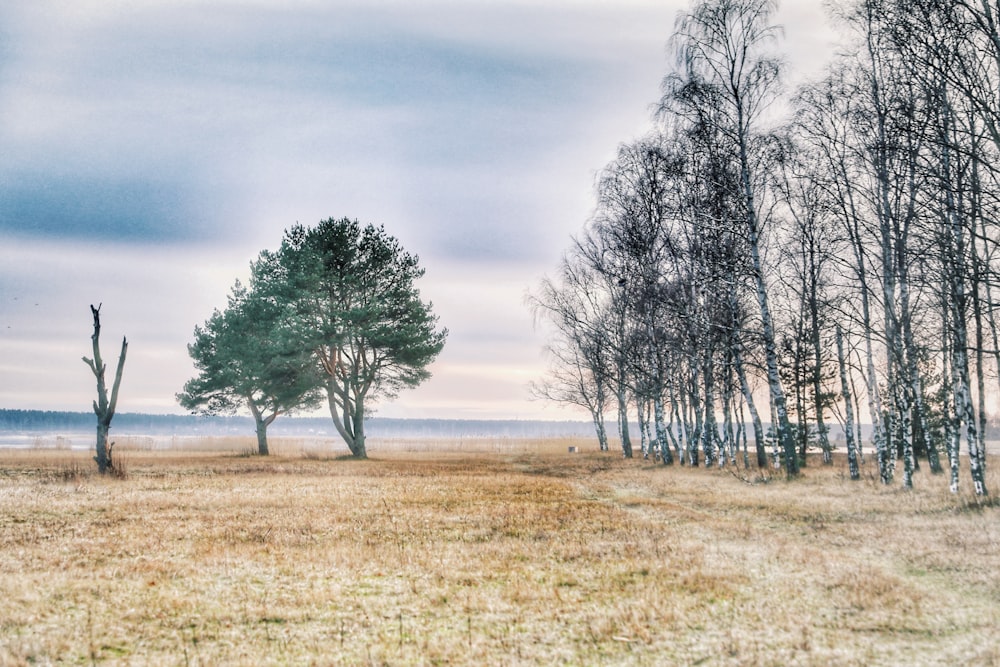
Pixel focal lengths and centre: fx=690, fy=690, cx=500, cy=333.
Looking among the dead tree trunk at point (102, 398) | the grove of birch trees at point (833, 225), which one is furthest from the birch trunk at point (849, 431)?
the dead tree trunk at point (102, 398)

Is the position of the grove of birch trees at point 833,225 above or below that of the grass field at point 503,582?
above

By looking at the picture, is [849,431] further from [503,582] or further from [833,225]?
[503,582]

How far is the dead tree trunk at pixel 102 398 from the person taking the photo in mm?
23897

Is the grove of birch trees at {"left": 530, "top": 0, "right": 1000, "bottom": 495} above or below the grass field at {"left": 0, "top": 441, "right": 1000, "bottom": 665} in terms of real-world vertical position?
above

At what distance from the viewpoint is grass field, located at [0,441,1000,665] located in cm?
572

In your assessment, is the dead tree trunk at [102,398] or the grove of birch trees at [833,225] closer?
the grove of birch trees at [833,225]

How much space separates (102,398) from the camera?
24906mm

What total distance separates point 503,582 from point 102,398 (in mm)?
22151

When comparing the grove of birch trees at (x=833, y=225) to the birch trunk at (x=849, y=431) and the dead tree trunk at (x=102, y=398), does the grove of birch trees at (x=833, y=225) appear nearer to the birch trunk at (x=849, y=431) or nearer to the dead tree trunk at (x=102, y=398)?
the birch trunk at (x=849, y=431)

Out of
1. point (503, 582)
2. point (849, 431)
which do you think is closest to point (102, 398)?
point (503, 582)

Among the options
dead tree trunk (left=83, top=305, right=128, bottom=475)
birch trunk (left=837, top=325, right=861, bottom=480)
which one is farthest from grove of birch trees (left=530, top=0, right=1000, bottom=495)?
dead tree trunk (left=83, top=305, right=128, bottom=475)

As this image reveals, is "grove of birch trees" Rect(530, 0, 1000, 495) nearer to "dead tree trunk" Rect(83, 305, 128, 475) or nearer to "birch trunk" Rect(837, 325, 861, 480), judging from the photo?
"birch trunk" Rect(837, 325, 861, 480)

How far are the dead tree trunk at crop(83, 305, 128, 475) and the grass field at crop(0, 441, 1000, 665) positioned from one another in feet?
26.2

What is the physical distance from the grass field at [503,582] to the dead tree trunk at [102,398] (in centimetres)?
799
